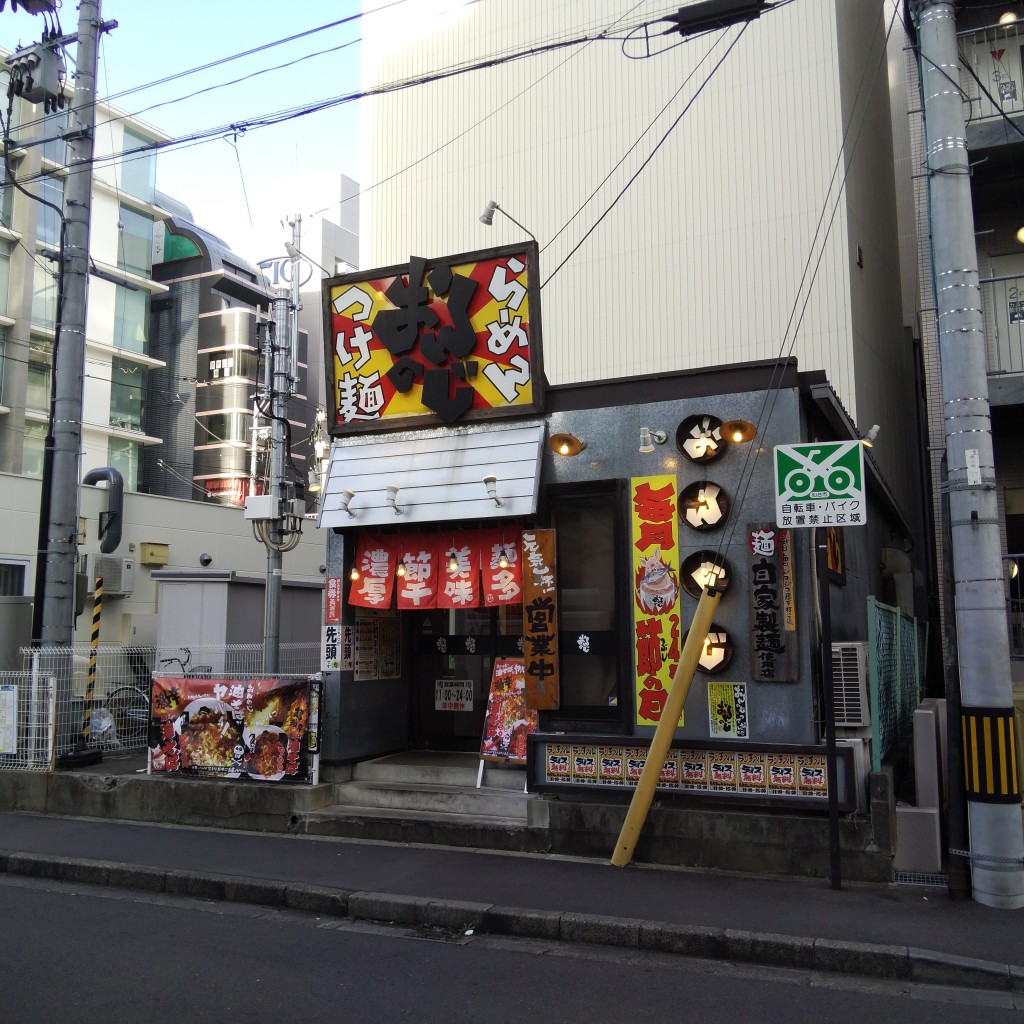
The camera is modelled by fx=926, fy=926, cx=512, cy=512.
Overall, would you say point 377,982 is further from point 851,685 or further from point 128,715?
point 128,715

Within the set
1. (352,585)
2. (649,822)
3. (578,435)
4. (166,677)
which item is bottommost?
(649,822)

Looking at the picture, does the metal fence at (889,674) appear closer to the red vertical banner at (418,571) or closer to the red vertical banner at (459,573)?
the red vertical banner at (459,573)

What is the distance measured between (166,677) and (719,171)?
51.0 feet

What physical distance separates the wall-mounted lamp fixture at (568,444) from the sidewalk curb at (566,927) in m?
4.54

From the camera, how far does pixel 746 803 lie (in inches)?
332

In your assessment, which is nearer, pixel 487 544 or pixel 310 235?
pixel 487 544

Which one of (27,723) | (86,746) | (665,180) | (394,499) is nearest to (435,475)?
(394,499)

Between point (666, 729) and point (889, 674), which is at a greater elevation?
point (889, 674)

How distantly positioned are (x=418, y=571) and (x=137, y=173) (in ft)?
135

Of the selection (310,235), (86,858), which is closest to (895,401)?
(86,858)

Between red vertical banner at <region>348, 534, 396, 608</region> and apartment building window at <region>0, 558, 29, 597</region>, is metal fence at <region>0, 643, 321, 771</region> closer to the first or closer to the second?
red vertical banner at <region>348, 534, 396, 608</region>

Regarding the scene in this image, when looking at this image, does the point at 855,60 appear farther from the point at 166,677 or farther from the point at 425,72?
the point at 166,677

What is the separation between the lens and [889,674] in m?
9.85

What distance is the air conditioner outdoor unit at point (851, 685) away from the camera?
340 inches
